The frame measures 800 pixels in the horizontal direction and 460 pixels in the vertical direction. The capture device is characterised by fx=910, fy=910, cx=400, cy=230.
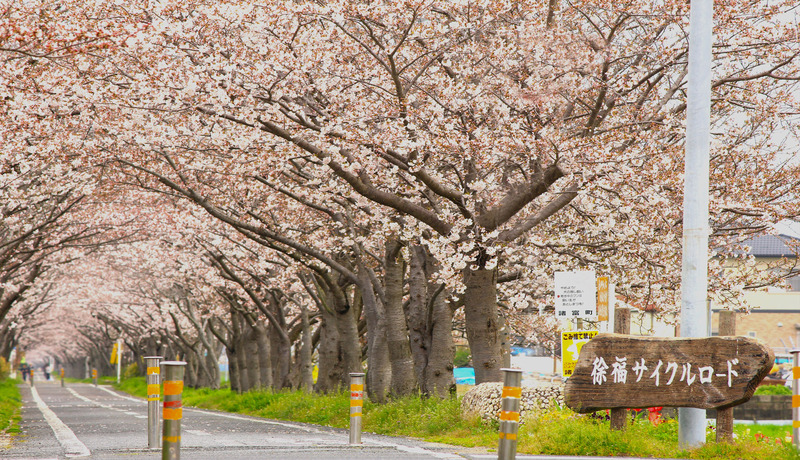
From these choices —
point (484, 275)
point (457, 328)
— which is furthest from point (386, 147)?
point (457, 328)

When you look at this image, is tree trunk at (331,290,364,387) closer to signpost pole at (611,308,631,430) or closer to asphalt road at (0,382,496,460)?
asphalt road at (0,382,496,460)

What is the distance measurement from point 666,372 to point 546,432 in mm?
1782

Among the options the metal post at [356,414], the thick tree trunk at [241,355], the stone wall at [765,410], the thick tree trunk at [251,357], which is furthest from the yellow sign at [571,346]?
the thick tree trunk at [241,355]

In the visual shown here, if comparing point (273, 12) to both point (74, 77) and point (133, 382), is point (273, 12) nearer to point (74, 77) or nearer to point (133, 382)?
point (74, 77)

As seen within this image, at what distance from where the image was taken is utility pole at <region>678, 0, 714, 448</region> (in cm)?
956

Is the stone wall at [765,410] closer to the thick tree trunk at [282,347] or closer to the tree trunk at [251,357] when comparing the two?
the thick tree trunk at [282,347]

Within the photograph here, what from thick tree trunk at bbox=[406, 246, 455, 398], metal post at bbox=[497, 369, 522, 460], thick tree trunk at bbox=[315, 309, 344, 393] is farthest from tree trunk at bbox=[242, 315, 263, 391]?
metal post at bbox=[497, 369, 522, 460]

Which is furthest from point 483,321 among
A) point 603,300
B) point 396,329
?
point 603,300

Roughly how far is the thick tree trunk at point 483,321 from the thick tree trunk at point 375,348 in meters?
3.92

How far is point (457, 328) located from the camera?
107 feet

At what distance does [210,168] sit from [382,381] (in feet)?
18.5

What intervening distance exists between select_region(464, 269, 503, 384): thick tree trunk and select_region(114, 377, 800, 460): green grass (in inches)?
40.9

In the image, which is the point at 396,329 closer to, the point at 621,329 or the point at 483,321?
the point at 483,321

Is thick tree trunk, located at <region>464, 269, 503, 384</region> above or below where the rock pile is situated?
above
